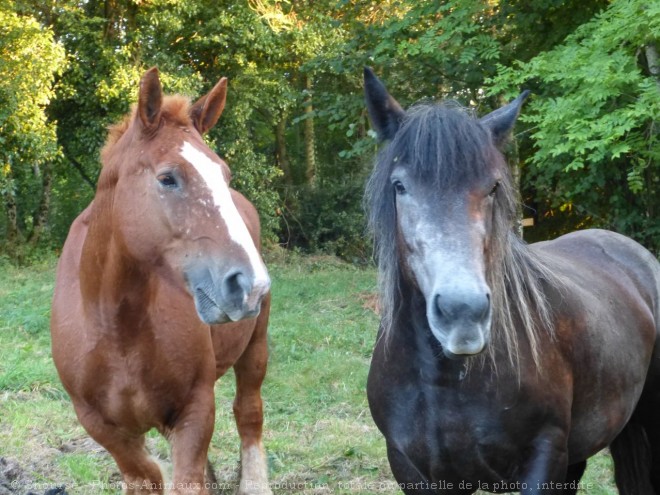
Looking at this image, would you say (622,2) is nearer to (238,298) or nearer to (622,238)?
(622,238)

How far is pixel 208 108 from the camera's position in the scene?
3.69 meters

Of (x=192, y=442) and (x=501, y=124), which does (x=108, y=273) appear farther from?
(x=501, y=124)

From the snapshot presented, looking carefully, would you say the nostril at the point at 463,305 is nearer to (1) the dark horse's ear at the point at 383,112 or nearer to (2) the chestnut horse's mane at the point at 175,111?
(1) the dark horse's ear at the point at 383,112

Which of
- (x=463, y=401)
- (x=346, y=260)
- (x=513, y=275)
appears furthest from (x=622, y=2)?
(x=346, y=260)

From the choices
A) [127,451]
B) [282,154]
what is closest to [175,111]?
[127,451]

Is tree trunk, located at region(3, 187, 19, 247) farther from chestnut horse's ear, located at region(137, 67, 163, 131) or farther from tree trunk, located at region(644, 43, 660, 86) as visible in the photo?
chestnut horse's ear, located at region(137, 67, 163, 131)

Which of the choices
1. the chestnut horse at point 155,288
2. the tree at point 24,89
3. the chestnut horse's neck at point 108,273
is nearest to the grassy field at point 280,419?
the chestnut horse at point 155,288

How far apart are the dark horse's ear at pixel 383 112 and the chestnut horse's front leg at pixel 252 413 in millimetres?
2209

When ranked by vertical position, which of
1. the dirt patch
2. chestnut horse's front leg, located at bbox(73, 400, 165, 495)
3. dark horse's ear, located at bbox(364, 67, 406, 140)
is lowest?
the dirt patch

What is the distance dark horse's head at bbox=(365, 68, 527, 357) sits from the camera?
8.21 ft

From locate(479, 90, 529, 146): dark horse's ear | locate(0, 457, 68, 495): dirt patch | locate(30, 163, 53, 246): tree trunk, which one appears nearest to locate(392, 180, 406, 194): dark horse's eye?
locate(479, 90, 529, 146): dark horse's ear

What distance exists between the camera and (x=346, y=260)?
1945 centimetres

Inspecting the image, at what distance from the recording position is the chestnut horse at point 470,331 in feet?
8.77

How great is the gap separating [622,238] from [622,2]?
343cm
